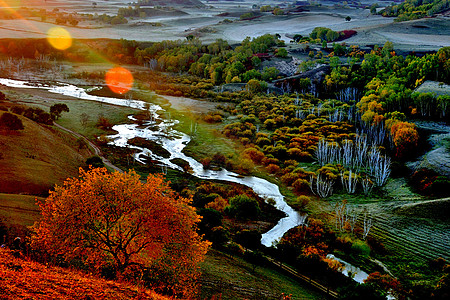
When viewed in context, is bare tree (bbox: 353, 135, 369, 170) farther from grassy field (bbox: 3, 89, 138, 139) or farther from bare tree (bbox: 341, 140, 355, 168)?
grassy field (bbox: 3, 89, 138, 139)

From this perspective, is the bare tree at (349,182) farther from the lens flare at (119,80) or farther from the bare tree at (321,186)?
the lens flare at (119,80)

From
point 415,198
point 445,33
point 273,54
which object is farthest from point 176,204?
point 445,33

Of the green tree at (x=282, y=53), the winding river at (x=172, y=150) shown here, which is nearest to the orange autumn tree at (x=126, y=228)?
the winding river at (x=172, y=150)

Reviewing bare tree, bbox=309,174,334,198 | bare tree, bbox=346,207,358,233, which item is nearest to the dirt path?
bare tree, bbox=309,174,334,198

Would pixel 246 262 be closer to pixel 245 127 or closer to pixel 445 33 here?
pixel 245 127

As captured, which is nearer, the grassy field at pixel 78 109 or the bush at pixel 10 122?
the bush at pixel 10 122

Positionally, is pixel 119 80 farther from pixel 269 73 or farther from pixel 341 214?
pixel 341 214
